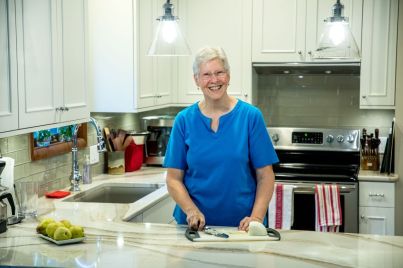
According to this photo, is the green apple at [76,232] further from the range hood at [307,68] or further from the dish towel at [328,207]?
the range hood at [307,68]

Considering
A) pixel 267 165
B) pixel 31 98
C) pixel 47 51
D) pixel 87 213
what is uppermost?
pixel 47 51

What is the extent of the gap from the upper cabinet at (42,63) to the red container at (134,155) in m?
0.99

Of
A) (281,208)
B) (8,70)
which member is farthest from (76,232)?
(281,208)

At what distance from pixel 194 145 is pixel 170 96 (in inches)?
81.4

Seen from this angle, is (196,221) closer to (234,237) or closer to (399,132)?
(234,237)

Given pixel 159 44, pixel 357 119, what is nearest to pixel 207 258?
pixel 159 44

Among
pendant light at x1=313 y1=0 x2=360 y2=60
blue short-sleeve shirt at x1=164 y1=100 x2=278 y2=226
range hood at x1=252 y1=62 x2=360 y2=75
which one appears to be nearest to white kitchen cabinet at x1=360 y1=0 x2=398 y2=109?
range hood at x1=252 y1=62 x2=360 y2=75

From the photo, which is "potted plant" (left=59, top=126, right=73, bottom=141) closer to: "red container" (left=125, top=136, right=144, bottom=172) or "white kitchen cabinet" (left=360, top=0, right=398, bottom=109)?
"red container" (left=125, top=136, right=144, bottom=172)

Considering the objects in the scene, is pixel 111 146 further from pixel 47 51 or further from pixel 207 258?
pixel 207 258

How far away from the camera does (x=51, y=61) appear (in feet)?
9.15

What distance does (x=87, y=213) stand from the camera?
284 cm

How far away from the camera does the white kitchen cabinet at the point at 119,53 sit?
374 cm

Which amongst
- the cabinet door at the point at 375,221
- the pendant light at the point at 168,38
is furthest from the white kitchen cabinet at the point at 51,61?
the cabinet door at the point at 375,221

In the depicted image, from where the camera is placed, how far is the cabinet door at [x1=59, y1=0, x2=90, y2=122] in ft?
9.64
